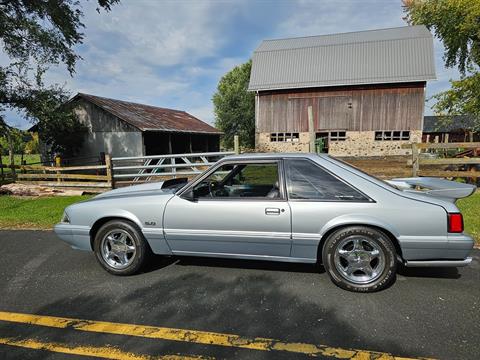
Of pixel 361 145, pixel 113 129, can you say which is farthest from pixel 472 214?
pixel 361 145

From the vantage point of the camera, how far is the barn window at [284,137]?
2602 cm

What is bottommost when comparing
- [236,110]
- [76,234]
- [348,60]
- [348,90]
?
[76,234]

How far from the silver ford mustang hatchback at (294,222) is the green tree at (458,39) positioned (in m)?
17.9

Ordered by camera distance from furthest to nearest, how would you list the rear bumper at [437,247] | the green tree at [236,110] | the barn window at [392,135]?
the green tree at [236,110] < the barn window at [392,135] < the rear bumper at [437,247]

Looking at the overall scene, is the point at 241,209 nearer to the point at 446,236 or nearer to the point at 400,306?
the point at 400,306

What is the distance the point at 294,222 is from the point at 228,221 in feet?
2.51

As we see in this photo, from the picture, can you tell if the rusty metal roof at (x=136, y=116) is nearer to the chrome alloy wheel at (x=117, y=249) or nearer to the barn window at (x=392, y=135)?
the barn window at (x=392, y=135)

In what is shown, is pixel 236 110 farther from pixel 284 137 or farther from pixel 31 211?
pixel 31 211

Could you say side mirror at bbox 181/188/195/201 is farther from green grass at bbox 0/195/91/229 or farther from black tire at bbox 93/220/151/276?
green grass at bbox 0/195/91/229

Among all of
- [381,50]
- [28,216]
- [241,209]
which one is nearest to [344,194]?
[241,209]

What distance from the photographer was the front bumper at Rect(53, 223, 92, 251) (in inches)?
159

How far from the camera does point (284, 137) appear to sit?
1035 inches

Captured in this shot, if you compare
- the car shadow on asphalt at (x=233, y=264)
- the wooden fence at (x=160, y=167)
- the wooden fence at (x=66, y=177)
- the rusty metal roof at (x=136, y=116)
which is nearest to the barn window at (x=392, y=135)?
the rusty metal roof at (x=136, y=116)

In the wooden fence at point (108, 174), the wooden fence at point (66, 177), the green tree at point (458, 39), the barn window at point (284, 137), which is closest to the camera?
the wooden fence at point (108, 174)
